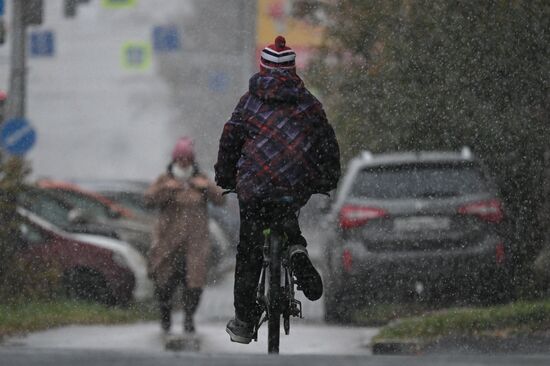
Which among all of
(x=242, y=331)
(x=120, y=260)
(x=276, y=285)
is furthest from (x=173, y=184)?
(x=276, y=285)

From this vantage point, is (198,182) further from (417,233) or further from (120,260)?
(120,260)

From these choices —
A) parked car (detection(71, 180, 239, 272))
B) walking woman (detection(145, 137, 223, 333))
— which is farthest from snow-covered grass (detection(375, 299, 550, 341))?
parked car (detection(71, 180, 239, 272))

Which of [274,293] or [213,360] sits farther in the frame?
[274,293]

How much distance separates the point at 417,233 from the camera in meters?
11.9

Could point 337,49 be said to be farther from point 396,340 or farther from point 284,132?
point 284,132

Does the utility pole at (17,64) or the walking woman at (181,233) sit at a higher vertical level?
the utility pole at (17,64)

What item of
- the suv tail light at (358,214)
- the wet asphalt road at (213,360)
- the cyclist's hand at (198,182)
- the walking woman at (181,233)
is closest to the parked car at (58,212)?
the walking woman at (181,233)

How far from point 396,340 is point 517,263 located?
2341 millimetres

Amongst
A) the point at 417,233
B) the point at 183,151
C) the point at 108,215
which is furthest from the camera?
the point at 108,215

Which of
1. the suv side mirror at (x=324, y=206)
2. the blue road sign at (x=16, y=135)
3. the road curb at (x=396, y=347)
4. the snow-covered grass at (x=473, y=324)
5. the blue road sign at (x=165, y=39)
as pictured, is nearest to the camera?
the road curb at (x=396, y=347)

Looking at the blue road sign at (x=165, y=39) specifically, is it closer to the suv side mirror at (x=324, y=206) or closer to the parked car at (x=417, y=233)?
the parked car at (x=417, y=233)

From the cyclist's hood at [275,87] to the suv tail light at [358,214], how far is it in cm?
447

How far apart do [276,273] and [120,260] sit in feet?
21.9

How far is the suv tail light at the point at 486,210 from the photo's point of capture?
471 inches
